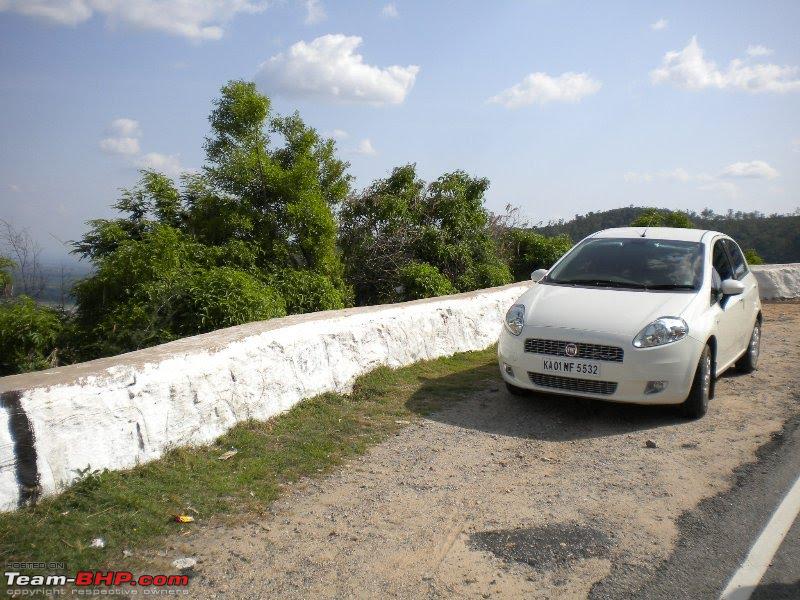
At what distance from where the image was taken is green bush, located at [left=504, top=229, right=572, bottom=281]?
15516mm

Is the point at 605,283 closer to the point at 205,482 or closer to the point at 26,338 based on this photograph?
the point at 205,482

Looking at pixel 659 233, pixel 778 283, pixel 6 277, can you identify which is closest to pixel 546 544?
pixel 659 233

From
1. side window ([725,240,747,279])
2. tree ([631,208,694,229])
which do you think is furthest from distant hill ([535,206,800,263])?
side window ([725,240,747,279])

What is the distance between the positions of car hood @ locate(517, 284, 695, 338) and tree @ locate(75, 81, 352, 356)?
9.86ft

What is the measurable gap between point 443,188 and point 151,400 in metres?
9.26

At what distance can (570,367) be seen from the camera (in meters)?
6.00

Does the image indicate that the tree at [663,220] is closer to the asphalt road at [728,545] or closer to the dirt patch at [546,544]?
the asphalt road at [728,545]

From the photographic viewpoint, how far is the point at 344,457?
17.2ft

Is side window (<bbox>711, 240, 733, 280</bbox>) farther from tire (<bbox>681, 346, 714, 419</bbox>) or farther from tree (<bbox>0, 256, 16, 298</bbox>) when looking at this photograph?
tree (<bbox>0, 256, 16, 298</bbox>)

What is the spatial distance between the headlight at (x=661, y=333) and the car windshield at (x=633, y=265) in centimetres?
74

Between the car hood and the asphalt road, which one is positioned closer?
the asphalt road

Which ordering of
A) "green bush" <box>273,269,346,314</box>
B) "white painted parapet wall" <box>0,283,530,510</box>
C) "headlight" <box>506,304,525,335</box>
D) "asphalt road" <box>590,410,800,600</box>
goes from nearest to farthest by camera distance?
"asphalt road" <box>590,410,800,600</box> < "white painted parapet wall" <box>0,283,530,510</box> < "headlight" <box>506,304,525,335</box> < "green bush" <box>273,269,346,314</box>

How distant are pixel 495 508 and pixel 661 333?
2474 millimetres

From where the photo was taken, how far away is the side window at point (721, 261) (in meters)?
7.28
